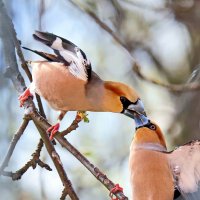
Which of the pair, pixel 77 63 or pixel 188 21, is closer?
pixel 77 63

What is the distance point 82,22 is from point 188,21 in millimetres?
274

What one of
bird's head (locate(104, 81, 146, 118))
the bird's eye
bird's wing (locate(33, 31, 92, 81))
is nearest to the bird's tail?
bird's wing (locate(33, 31, 92, 81))

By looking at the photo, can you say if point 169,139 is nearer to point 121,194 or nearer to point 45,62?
point 45,62

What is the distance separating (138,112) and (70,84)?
0.20 metres

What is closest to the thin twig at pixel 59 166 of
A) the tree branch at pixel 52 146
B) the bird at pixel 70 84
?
the tree branch at pixel 52 146

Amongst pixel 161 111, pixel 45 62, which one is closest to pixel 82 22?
pixel 161 111

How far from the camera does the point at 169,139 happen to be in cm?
160

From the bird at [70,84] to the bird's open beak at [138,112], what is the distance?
63mm

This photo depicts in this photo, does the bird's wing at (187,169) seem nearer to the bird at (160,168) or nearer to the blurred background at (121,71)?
the bird at (160,168)

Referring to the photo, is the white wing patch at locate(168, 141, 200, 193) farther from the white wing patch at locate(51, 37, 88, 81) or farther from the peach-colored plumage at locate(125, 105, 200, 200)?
the white wing patch at locate(51, 37, 88, 81)

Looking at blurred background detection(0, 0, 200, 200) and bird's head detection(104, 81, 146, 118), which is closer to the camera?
bird's head detection(104, 81, 146, 118)

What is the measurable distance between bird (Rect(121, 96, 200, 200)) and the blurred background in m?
0.27

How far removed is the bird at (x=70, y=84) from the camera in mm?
1170

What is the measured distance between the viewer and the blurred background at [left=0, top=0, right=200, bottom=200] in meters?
1.42
